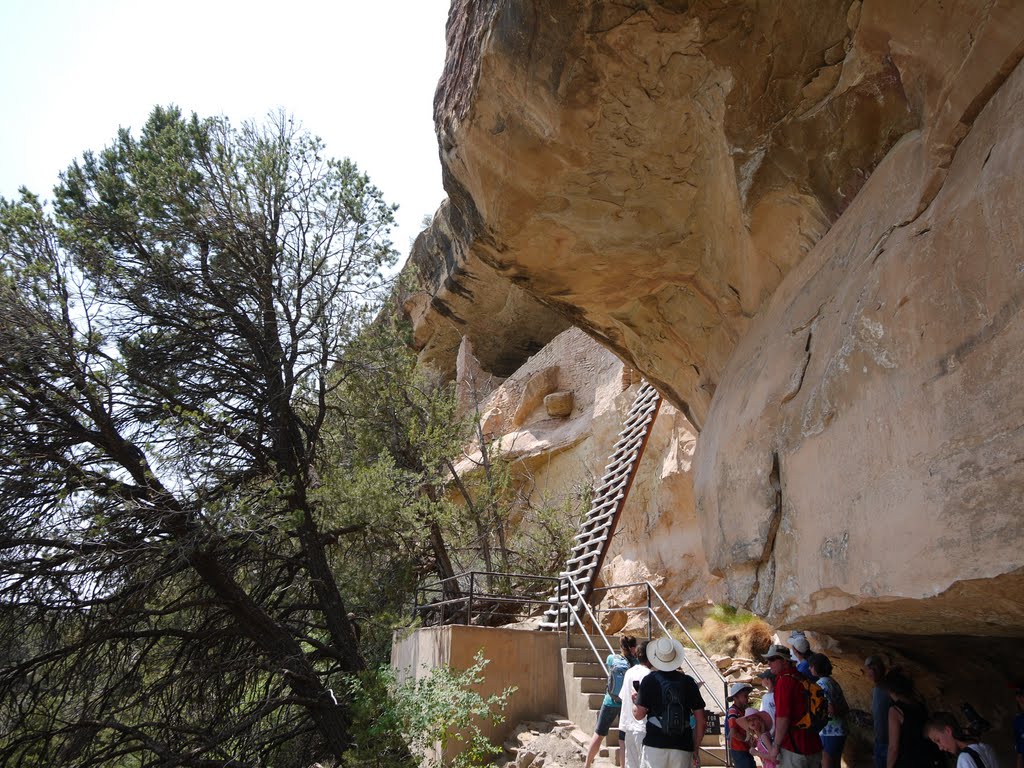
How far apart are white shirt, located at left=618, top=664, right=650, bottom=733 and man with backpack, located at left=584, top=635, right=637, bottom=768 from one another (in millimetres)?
623

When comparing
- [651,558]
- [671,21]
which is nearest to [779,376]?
[671,21]

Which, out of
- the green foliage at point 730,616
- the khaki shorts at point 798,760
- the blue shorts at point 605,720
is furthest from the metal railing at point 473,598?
the khaki shorts at point 798,760

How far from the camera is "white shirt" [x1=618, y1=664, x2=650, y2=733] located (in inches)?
212

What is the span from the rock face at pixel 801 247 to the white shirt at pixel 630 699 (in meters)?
A: 0.85

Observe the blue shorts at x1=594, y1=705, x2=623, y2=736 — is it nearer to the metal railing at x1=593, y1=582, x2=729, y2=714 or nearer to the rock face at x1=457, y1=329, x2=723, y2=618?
the metal railing at x1=593, y1=582, x2=729, y2=714

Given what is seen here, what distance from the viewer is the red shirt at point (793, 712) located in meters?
4.74

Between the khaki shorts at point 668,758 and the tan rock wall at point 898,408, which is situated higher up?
the tan rock wall at point 898,408

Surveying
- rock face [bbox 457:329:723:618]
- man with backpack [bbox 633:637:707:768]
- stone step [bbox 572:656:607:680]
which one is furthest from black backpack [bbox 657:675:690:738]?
rock face [bbox 457:329:723:618]

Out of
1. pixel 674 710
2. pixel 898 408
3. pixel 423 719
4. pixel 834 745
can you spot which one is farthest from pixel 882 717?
pixel 423 719

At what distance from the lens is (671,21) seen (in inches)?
183

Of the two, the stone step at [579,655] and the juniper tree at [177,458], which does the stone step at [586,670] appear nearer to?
the stone step at [579,655]

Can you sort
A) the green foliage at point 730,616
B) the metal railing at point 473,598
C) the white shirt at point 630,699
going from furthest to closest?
the green foliage at point 730,616 → the metal railing at point 473,598 → the white shirt at point 630,699

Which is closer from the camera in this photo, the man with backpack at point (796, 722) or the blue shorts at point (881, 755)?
the man with backpack at point (796, 722)

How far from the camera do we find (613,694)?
265 inches
